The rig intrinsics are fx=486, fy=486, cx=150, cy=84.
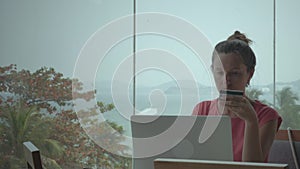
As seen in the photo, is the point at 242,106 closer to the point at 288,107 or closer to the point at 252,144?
the point at 252,144

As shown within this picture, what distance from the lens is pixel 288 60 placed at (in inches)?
140

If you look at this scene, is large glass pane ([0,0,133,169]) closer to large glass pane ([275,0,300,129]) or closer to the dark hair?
large glass pane ([275,0,300,129])

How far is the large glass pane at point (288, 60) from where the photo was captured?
11.6 ft

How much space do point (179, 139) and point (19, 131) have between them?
2664mm

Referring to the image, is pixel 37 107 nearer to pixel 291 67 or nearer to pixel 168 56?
pixel 168 56

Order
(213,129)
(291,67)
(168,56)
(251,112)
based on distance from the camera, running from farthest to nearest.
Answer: (168,56)
(291,67)
(251,112)
(213,129)

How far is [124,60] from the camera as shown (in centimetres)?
385

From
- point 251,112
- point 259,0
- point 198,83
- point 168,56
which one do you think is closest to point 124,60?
point 168,56

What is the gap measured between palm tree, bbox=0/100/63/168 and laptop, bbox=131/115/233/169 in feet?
8.18

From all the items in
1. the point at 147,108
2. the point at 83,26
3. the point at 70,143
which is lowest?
the point at 70,143

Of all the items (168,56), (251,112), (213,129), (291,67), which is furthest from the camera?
(168,56)

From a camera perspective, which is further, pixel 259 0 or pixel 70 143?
pixel 70 143

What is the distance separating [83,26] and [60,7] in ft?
0.80

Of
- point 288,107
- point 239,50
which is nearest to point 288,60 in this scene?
point 288,107
